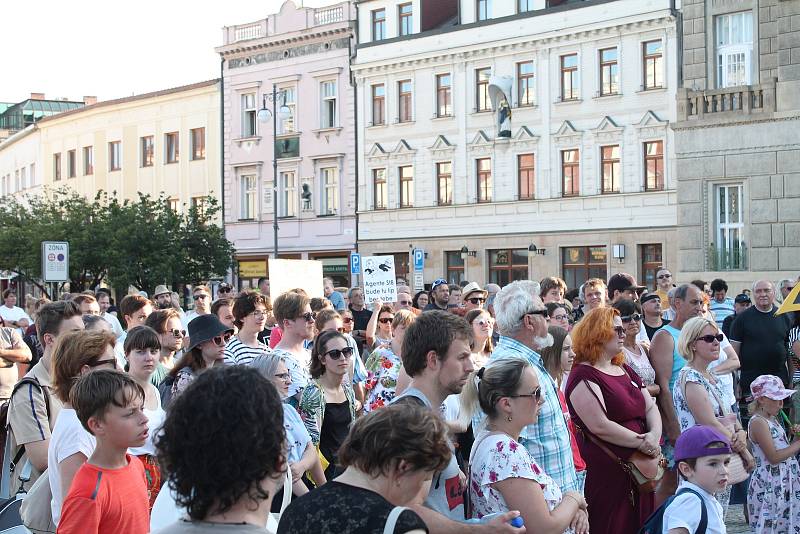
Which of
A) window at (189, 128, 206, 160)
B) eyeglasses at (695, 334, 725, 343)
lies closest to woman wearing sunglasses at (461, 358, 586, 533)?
eyeglasses at (695, 334, 725, 343)

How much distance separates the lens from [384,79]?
3991 centimetres

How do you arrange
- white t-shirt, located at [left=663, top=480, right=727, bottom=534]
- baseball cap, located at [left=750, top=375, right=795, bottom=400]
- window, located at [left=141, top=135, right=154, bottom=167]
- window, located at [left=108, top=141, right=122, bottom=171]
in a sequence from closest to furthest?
1. white t-shirt, located at [left=663, top=480, right=727, bottom=534]
2. baseball cap, located at [left=750, top=375, right=795, bottom=400]
3. window, located at [left=141, top=135, right=154, bottom=167]
4. window, located at [left=108, top=141, right=122, bottom=171]

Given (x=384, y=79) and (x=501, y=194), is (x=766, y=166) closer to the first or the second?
(x=501, y=194)

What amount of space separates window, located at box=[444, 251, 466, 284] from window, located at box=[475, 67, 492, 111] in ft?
16.7

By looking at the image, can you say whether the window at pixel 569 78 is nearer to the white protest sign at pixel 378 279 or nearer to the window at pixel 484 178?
the window at pixel 484 178

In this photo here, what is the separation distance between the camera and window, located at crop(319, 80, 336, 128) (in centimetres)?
4162

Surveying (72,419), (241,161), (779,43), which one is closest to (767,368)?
(72,419)

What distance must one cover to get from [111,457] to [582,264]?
31089mm

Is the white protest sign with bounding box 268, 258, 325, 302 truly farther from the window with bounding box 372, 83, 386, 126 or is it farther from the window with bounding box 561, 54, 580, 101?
the window with bounding box 372, 83, 386, 126

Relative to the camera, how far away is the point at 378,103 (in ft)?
132

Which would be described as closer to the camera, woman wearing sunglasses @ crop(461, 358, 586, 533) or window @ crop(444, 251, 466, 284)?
woman wearing sunglasses @ crop(461, 358, 586, 533)

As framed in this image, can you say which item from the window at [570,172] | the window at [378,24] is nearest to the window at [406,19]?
the window at [378,24]

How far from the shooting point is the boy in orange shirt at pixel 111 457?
4.49 meters

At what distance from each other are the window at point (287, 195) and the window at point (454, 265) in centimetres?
735
